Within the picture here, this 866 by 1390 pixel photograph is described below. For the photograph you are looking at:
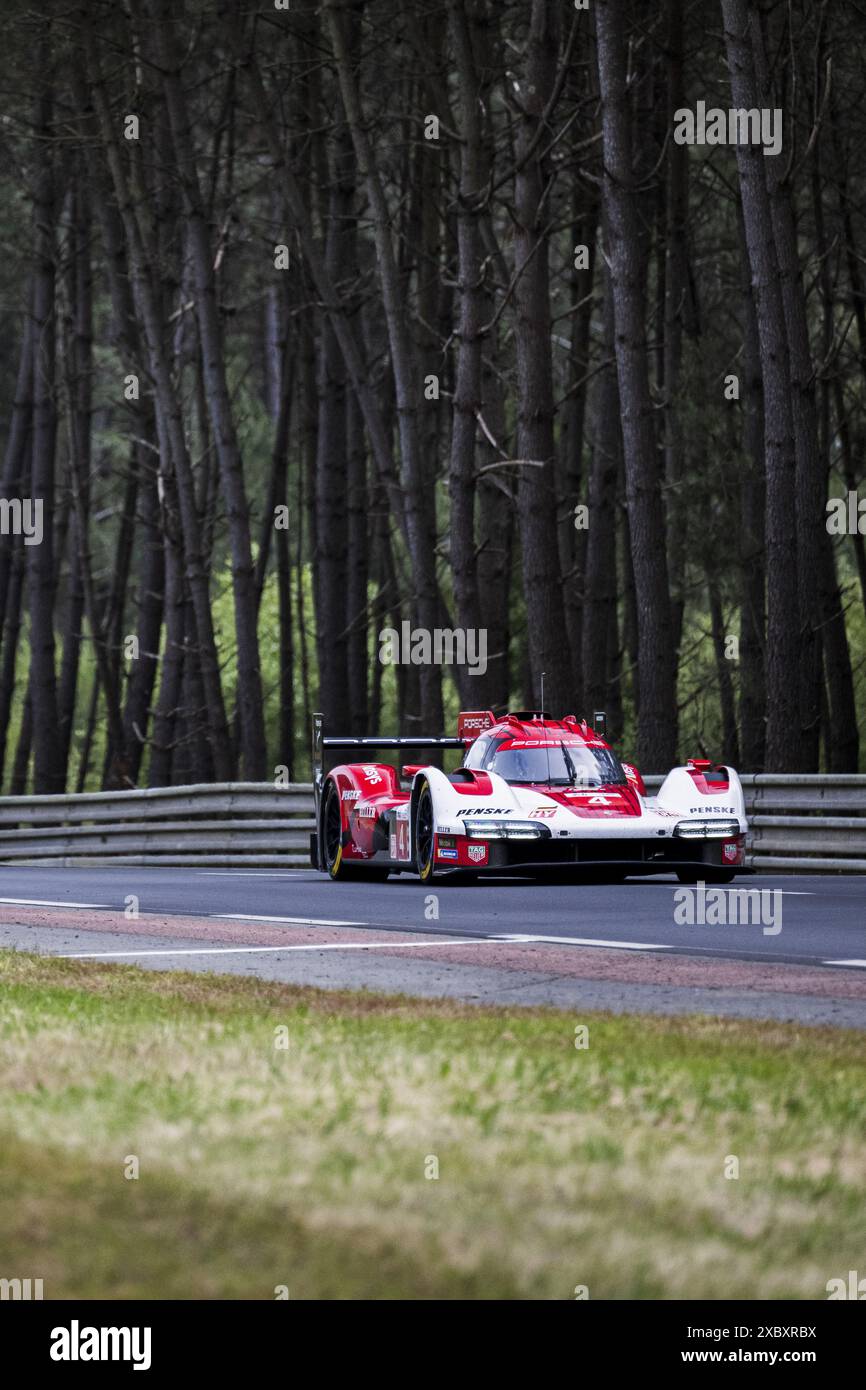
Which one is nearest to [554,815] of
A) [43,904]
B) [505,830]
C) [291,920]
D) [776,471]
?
[505,830]

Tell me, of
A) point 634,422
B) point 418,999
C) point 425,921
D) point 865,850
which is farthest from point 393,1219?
point 634,422

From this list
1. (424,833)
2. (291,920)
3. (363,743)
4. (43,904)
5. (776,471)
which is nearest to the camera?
(291,920)

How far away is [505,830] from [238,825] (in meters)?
8.99

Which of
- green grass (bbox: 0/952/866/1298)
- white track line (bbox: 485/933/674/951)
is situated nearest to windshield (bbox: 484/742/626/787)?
white track line (bbox: 485/933/674/951)

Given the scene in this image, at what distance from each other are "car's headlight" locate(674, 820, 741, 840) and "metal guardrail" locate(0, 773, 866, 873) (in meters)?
2.32

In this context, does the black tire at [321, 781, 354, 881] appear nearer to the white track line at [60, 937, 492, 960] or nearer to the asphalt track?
the asphalt track

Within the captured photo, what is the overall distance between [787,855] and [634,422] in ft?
17.4

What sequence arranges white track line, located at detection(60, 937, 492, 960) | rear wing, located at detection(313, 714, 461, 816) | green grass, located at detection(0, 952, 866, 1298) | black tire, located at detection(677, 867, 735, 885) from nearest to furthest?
green grass, located at detection(0, 952, 866, 1298) → white track line, located at detection(60, 937, 492, 960) → black tire, located at detection(677, 867, 735, 885) → rear wing, located at detection(313, 714, 461, 816)

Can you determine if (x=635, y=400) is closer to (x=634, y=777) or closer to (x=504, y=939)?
(x=634, y=777)

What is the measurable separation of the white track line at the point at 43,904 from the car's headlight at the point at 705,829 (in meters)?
4.44

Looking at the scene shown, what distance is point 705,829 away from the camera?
685 inches

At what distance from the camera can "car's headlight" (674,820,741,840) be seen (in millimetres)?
17312

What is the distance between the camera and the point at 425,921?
539 inches

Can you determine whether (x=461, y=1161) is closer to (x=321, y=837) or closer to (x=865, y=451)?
(x=321, y=837)
